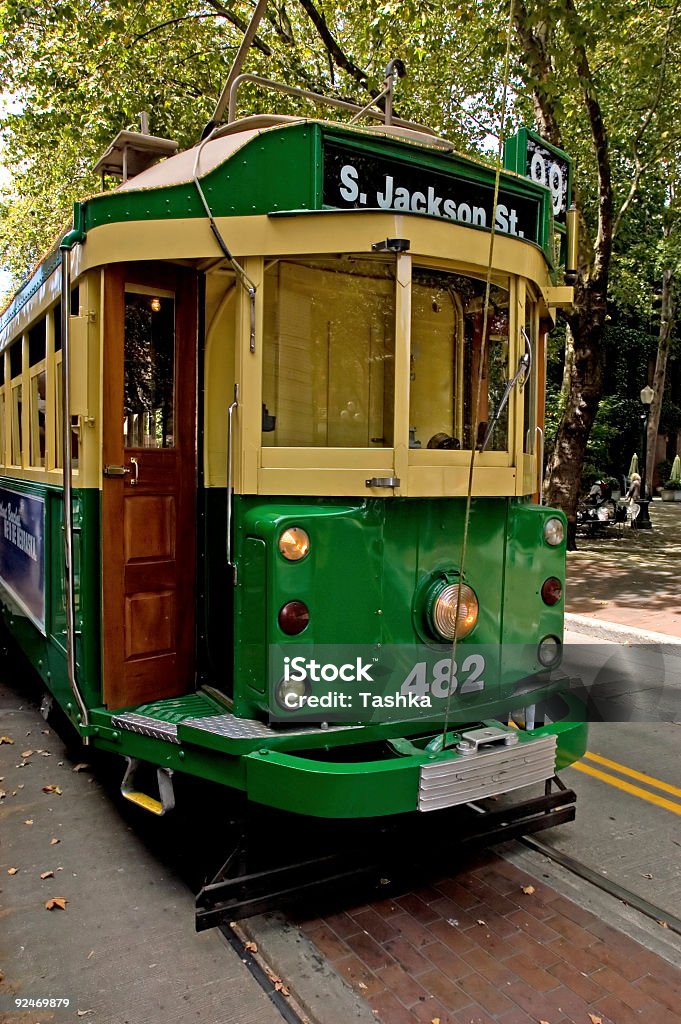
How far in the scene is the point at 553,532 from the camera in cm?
432

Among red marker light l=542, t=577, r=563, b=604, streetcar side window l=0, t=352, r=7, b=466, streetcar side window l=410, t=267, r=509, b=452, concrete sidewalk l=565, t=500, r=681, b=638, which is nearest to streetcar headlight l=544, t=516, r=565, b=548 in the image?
red marker light l=542, t=577, r=563, b=604

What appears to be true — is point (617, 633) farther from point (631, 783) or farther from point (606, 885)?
point (606, 885)

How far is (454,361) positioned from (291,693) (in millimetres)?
1836

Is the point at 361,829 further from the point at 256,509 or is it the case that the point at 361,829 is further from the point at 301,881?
the point at 256,509

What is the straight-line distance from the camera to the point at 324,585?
11.8 feet

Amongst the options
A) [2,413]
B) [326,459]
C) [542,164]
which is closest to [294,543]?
[326,459]

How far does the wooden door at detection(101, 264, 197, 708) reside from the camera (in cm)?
415

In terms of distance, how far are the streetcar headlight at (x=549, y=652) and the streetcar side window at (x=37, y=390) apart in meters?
3.28

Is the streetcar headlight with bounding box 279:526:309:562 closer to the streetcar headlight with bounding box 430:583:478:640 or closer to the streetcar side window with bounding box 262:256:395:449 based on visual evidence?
the streetcar side window with bounding box 262:256:395:449

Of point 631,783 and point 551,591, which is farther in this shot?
point 631,783

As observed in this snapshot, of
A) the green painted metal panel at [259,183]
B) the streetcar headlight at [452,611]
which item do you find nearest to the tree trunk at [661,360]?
the streetcar headlight at [452,611]

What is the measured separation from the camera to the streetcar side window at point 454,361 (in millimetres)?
3920

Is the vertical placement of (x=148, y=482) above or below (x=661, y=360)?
below

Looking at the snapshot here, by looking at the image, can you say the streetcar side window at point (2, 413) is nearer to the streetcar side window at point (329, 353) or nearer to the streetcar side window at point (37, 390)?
the streetcar side window at point (37, 390)
